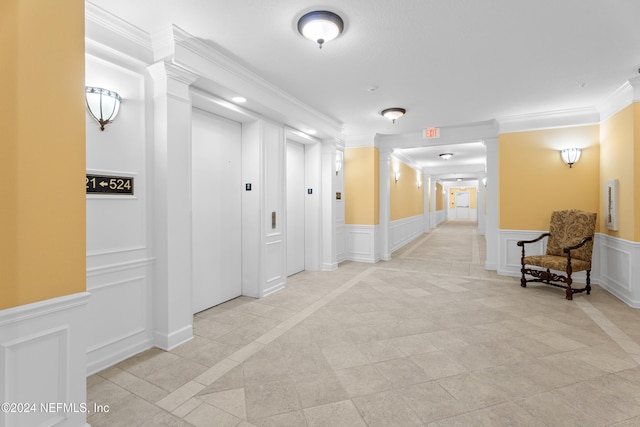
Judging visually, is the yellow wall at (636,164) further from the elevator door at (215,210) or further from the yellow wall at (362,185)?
the elevator door at (215,210)

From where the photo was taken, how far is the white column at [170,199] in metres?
2.95

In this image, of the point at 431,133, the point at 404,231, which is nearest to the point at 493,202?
the point at 431,133

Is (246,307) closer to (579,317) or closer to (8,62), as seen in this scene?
(8,62)

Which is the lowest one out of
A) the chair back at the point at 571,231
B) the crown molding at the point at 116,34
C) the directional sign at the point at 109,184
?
the chair back at the point at 571,231

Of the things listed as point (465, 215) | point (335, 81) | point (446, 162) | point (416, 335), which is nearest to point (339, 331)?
point (416, 335)

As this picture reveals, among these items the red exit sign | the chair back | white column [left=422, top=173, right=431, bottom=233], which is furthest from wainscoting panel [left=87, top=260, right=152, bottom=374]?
white column [left=422, top=173, right=431, bottom=233]

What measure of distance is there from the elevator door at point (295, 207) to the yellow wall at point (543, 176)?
157 inches

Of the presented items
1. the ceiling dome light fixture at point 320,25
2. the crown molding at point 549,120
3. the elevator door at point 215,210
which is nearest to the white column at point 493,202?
the crown molding at point 549,120

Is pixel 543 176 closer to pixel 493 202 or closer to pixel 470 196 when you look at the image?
pixel 493 202

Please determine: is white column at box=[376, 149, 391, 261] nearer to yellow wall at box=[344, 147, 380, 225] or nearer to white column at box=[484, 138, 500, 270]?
yellow wall at box=[344, 147, 380, 225]

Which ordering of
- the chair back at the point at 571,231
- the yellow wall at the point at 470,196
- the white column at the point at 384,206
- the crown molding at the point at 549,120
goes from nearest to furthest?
1. the chair back at the point at 571,231
2. the crown molding at the point at 549,120
3. the white column at the point at 384,206
4. the yellow wall at the point at 470,196

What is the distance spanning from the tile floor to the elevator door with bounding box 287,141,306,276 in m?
1.54

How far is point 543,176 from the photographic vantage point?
5.62m

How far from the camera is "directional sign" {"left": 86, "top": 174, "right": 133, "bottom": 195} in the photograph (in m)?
2.57
